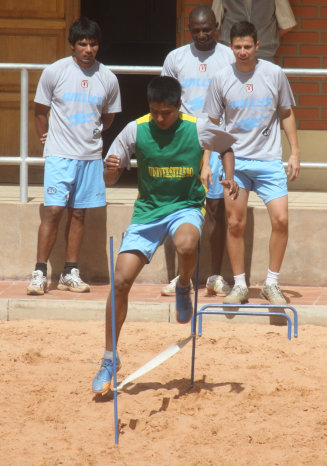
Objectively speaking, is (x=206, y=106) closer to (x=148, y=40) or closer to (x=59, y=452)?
(x=59, y=452)

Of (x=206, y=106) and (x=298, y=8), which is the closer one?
(x=206, y=106)

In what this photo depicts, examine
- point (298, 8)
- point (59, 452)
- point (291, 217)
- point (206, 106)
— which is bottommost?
point (59, 452)

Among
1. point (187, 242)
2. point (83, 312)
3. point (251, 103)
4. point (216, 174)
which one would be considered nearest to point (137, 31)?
point (216, 174)

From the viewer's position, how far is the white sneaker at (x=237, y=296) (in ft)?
25.0

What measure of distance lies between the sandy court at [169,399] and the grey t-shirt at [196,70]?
→ 1.87 meters

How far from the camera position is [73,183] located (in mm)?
8125

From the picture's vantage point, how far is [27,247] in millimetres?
8680

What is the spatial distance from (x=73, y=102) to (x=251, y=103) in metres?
1.55

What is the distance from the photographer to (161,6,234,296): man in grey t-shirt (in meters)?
7.83

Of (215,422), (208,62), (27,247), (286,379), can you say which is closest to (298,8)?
(208,62)

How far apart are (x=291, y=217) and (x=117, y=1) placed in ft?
25.3

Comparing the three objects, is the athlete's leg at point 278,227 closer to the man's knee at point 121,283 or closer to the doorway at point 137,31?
the man's knee at point 121,283

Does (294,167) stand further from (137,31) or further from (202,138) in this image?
(137,31)

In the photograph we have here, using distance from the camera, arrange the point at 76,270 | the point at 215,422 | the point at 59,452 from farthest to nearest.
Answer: the point at 76,270, the point at 215,422, the point at 59,452
